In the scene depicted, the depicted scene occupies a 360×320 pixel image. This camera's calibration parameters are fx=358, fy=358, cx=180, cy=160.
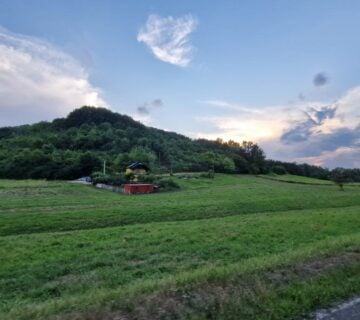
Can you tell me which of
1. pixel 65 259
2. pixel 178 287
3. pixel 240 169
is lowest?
pixel 65 259

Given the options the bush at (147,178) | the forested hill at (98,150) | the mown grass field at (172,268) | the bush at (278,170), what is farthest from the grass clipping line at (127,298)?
the bush at (278,170)

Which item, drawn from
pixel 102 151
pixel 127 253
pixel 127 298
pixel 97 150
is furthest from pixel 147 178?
pixel 127 298

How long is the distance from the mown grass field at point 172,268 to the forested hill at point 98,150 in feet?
235

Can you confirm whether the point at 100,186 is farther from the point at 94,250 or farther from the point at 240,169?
the point at 240,169

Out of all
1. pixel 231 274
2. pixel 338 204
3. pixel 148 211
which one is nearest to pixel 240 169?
pixel 338 204

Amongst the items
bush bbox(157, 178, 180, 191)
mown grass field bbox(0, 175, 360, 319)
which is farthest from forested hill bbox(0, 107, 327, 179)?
mown grass field bbox(0, 175, 360, 319)

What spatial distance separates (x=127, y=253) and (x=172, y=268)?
2.58 m

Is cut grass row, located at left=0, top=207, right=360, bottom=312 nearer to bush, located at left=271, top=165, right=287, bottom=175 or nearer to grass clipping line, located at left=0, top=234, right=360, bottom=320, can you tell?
grass clipping line, located at left=0, top=234, right=360, bottom=320

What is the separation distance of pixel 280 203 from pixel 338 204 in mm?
7147

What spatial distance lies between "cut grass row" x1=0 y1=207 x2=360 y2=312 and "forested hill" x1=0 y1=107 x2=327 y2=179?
72810 mm

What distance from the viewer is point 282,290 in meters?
6.61

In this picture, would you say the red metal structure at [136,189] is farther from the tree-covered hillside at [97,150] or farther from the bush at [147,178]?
the tree-covered hillside at [97,150]

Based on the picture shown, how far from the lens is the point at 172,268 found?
11148mm

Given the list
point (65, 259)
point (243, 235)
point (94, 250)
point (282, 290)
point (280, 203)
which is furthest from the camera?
point (280, 203)
